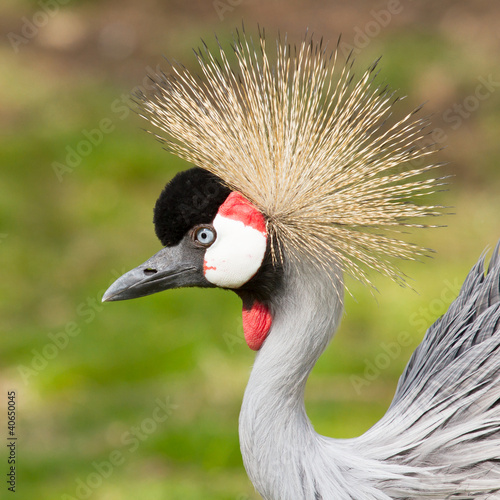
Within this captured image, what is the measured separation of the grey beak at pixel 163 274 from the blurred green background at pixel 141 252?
1288 mm

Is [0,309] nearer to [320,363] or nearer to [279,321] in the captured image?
[320,363]

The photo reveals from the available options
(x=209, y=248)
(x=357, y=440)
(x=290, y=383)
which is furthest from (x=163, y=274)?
(x=357, y=440)

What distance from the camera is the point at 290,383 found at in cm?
159

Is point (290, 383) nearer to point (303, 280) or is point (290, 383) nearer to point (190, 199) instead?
point (303, 280)

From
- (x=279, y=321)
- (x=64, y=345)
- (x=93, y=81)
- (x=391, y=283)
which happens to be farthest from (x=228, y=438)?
(x=93, y=81)

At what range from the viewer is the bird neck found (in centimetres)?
158

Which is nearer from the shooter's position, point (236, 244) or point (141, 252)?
point (236, 244)

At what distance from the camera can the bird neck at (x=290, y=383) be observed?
5.19 feet

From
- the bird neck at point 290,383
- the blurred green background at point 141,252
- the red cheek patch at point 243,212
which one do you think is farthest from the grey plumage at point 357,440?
the blurred green background at point 141,252

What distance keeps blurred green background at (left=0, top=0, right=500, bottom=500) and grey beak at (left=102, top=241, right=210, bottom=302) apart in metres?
1.29

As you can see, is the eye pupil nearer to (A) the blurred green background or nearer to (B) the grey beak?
(B) the grey beak

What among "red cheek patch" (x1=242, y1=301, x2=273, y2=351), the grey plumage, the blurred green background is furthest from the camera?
the blurred green background

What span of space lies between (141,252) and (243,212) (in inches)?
98.0

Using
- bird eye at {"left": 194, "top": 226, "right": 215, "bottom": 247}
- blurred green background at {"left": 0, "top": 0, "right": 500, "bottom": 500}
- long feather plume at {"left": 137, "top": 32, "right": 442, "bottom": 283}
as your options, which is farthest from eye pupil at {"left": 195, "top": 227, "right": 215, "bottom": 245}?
blurred green background at {"left": 0, "top": 0, "right": 500, "bottom": 500}
